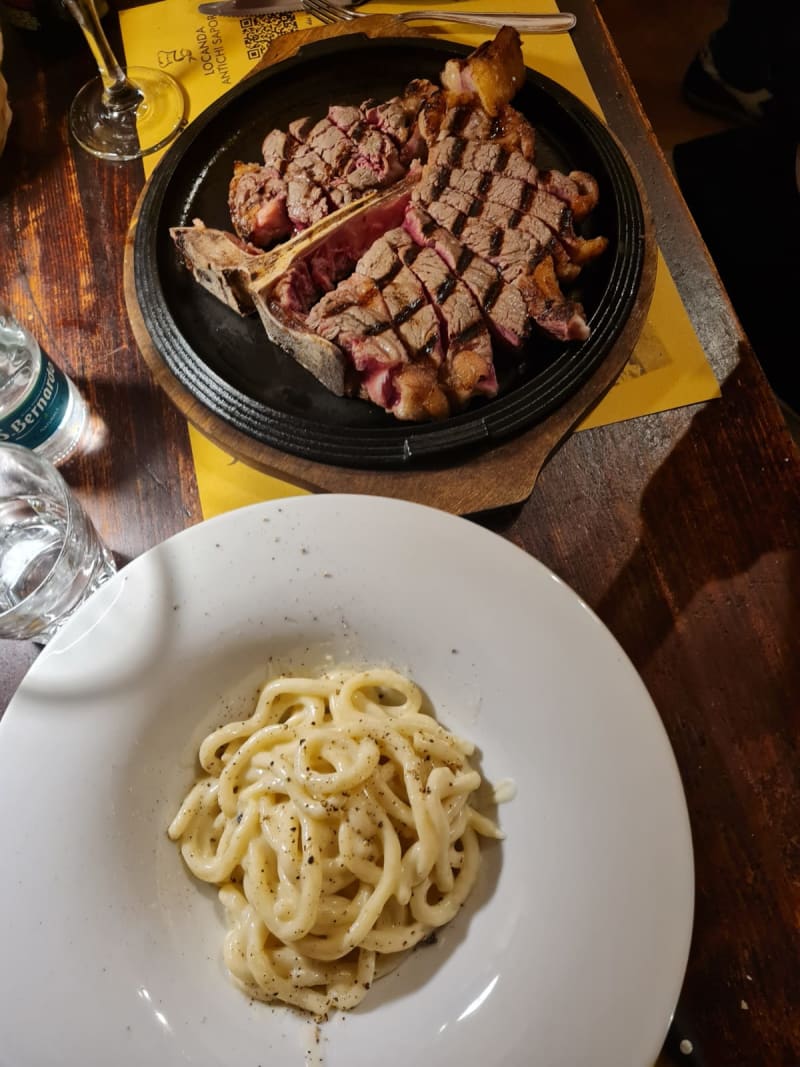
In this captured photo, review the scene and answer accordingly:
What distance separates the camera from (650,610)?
1.44 meters

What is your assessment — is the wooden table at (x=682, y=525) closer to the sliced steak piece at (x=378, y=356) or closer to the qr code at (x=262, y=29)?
the sliced steak piece at (x=378, y=356)

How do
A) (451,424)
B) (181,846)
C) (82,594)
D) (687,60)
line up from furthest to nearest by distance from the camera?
(687,60) < (451,424) < (82,594) < (181,846)

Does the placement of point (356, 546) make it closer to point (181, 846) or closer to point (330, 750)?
point (330, 750)

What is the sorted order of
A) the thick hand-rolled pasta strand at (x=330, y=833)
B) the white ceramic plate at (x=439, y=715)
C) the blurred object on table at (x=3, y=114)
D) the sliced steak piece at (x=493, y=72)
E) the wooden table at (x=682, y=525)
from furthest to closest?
the blurred object on table at (x=3, y=114) → the sliced steak piece at (x=493, y=72) → the wooden table at (x=682, y=525) → the thick hand-rolled pasta strand at (x=330, y=833) → the white ceramic plate at (x=439, y=715)

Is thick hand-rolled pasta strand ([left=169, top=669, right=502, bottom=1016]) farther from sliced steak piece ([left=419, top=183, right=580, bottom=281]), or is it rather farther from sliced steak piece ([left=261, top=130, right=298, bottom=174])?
sliced steak piece ([left=261, top=130, right=298, bottom=174])

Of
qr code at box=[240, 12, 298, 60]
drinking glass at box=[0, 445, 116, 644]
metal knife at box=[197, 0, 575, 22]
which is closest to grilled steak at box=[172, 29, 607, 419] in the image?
qr code at box=[240, 12, 298, 60]

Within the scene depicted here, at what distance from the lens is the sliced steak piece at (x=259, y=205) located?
70.9 inches

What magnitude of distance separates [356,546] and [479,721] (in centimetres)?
34

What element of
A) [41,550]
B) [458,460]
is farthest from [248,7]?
[41,550]

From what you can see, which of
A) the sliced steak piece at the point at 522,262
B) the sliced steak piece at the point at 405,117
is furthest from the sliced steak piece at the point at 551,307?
the sliced steak piece at the point at 405,117

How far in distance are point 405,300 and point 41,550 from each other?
3.02 ft

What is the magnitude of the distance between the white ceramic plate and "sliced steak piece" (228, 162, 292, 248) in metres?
0.90

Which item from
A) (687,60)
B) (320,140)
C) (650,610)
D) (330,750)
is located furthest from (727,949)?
(687,60)

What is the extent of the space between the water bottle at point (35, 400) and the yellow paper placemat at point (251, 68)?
263 mm
